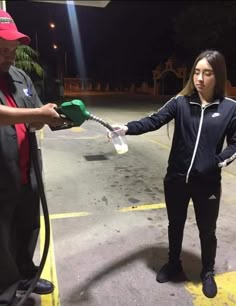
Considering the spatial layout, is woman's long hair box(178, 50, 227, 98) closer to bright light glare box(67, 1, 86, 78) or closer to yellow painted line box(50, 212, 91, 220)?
yellow painted line box(50, 212, 91, 220)

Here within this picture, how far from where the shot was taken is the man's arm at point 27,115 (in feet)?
6.07

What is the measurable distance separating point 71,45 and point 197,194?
5140 cm

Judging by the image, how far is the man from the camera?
6.30ft

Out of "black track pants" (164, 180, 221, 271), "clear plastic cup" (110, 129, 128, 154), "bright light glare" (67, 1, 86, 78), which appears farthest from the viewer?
"bright light glare" (67, 1, 86, 78)

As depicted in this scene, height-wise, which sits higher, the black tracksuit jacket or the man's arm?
the man's arm

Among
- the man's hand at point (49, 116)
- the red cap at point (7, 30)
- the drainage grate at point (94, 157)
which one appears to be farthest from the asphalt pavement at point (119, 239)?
the red cap at point (7, 30)

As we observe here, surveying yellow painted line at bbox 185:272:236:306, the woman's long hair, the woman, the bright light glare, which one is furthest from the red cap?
the bright light glare

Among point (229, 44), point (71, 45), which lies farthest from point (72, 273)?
point (71, 45)

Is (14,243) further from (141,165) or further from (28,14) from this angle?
(28,14)

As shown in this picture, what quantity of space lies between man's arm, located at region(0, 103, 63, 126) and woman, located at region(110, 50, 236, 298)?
67cm

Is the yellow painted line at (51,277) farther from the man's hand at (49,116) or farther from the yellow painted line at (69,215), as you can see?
the man's hand at (49,116)

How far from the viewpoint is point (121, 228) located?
12.3 ft

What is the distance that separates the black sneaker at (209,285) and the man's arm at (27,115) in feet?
5.62

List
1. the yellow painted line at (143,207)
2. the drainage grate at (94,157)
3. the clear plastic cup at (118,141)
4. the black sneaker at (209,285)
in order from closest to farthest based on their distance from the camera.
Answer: the clear plastic cup at (118,141) → the black sneaker at (209,285) → the yellow painted line at (143,207) → the drainage grate at (94,157)
